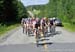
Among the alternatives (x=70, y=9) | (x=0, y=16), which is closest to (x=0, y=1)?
(x=0, y=16)

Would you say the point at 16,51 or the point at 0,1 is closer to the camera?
the point at 16,51

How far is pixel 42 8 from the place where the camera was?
164500mm

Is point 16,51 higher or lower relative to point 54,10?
higher

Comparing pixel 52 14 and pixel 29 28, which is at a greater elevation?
pixel 29 28

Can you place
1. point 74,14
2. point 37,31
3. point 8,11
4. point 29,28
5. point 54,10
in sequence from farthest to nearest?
point 54,10, point 8,11, point 74,14, point 29,28, point 37,31

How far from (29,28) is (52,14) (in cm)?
8901

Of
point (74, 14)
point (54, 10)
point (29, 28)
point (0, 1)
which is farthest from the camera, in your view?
point (54, 10)

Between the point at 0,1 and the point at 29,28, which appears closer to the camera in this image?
the point at 29,28

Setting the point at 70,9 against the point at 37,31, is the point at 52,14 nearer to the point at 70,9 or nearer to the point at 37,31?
the point at 70,9

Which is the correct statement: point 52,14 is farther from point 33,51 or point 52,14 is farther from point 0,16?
point 33,51

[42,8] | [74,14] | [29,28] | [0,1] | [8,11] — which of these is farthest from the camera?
[42,8]

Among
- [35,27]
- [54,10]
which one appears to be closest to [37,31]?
[35,27]

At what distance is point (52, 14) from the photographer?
4766 inches

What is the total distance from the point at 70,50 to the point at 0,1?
2081 inches
